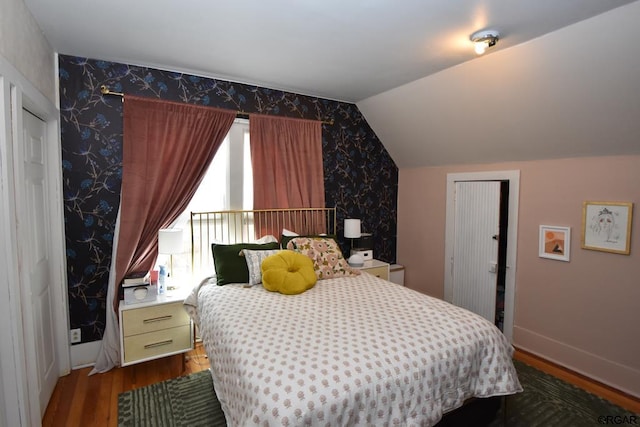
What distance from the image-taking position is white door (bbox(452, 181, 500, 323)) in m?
3.33

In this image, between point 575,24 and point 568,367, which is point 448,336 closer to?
point 568,367

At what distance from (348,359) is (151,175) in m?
2.28

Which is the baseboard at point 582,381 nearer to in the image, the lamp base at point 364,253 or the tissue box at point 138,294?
the lamp base at point 364,253

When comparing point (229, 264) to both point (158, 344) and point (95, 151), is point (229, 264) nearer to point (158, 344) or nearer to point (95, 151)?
point (158, 344)

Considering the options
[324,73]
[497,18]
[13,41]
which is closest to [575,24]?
[497,18]

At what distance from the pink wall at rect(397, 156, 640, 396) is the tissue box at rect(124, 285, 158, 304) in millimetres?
3235

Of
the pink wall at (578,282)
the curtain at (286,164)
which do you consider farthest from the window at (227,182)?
the pink wall at (578,282)

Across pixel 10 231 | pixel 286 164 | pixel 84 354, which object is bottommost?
pixel 84 354

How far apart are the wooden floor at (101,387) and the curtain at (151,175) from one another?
16 centimetres

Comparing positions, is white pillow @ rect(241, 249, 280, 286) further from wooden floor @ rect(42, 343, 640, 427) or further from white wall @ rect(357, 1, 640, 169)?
white wall @ rect(357, 1, 640, 169)

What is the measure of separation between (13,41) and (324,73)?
208 cm

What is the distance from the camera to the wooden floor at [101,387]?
7.14 feet

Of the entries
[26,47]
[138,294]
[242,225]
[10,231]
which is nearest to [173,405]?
[138,294]

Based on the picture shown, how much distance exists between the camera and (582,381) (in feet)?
8.63
